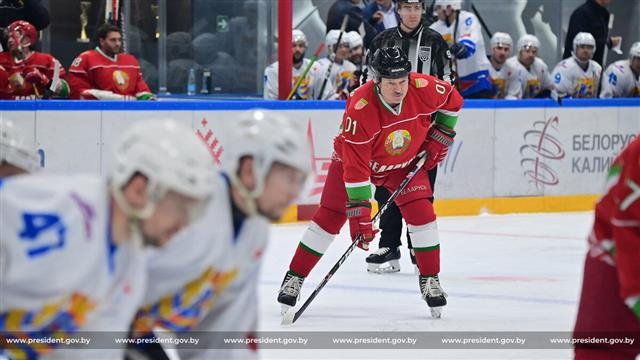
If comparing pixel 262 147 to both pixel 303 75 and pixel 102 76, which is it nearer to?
pixel 102 76

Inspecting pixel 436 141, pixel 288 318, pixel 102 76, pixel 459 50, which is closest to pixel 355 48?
pixel 459 50

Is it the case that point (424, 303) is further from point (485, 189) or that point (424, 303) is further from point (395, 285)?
point (485, 189)

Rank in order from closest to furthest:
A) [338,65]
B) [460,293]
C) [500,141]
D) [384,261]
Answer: [460,293]
[384,261]
[500,141]
[338,65]

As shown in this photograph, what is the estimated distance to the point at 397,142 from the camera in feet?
19.2

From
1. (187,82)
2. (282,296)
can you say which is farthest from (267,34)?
(282,296)

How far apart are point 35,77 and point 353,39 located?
8.66 ft

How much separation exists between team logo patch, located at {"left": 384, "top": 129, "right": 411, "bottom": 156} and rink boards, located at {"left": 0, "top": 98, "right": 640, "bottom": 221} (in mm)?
2754

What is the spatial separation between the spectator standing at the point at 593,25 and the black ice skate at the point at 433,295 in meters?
5.36

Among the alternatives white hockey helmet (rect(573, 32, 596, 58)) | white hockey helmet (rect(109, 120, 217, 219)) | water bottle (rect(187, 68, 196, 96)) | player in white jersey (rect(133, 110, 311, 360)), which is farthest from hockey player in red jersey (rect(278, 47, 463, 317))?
water bottle (rect(187, 68, 196, 96))

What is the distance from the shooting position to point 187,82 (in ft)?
36.9

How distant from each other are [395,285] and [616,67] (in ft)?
15.2

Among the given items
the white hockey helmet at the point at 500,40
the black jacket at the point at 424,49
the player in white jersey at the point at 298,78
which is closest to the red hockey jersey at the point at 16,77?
the player in white jersey at the point at 298,78

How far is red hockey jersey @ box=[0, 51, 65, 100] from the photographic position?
8.57 m

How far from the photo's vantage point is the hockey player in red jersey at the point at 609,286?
3137 mm
